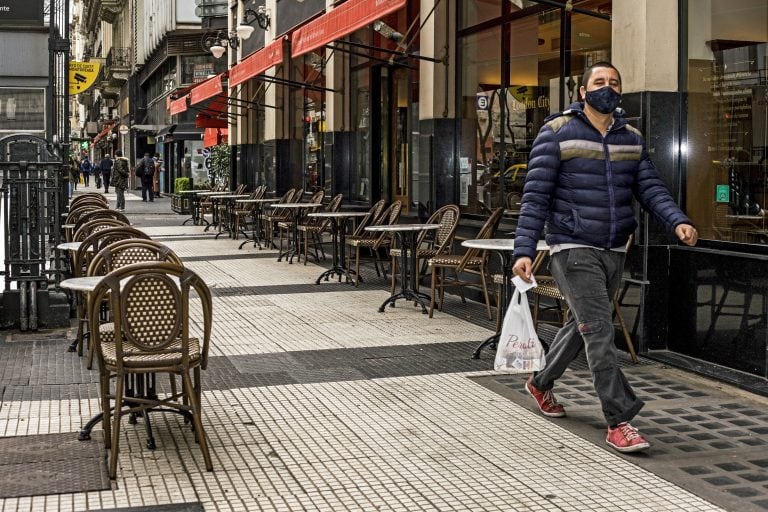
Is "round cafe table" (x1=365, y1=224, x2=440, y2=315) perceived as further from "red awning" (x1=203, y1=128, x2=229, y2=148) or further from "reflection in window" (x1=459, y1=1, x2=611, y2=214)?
"red awning" (x1=203, y1=128, x2=229, y2=148)

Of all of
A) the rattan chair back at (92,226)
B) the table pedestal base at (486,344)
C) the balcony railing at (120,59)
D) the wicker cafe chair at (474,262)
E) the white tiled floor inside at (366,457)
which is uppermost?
the balcony railing at (120,59)

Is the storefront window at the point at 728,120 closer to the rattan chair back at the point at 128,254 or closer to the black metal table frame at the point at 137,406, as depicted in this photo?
the rattan chair back at the point at 128,254

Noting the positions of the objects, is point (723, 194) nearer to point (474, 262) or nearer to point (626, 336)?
point (626, 336)

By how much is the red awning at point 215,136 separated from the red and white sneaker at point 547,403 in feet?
93.8

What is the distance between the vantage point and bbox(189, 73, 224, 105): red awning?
858 inches

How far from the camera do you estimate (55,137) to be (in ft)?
36.5

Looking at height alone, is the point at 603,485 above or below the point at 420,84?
below

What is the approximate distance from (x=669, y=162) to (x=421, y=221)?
5.41 m

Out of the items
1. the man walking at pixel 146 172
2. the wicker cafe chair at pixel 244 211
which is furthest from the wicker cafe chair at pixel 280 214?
the man walking at pixel 146 172

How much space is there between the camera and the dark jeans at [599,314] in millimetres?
5719

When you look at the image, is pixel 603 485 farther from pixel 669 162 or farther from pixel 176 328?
pixel 669 162

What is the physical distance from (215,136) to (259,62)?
1790cm

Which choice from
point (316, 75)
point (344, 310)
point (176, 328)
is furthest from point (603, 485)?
point (316, 75)

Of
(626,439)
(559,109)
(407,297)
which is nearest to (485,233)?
(407,297)
